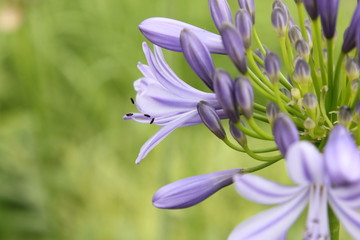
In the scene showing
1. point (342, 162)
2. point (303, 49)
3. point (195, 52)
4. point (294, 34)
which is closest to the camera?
point (342, 162)

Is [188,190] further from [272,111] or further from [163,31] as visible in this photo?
[163,31]

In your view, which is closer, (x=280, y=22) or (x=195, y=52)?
(x=195, y=52)

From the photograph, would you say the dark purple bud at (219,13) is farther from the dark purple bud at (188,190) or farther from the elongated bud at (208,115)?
the dark purple bud at (188,190)

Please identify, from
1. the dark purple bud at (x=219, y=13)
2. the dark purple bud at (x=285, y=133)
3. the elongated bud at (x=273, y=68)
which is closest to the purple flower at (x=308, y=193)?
the dark purple bud at (x=285, y=133)

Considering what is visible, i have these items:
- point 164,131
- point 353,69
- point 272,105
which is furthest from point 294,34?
point 164,131

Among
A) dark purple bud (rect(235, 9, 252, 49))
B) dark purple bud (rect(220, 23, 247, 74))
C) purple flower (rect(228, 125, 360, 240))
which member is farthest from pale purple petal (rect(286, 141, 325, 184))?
dark purple bud (rect(235, 9, 252, 49))

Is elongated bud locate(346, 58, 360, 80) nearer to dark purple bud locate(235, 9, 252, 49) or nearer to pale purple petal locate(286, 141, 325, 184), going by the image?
dark purple bud locate(235, 9, 252, 49)
